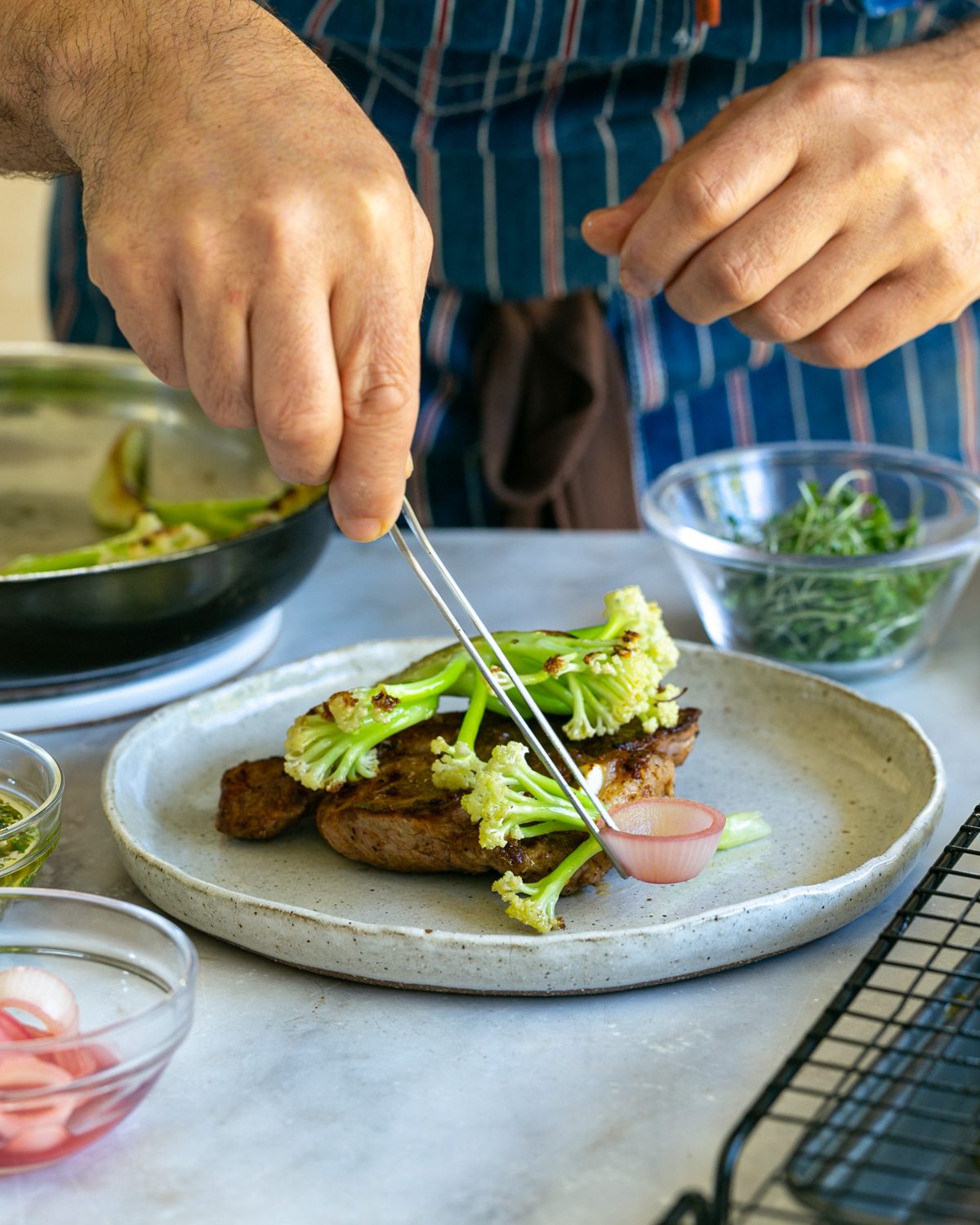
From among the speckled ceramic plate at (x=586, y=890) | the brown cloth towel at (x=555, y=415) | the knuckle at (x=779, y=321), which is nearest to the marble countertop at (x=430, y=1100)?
the speckled ceramic plate at (x=586, y=890)

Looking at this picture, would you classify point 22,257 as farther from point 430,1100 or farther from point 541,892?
point 430,1100

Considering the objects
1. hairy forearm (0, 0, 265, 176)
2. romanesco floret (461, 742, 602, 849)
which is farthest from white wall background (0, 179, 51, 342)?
romanesco floret (461, 742, 602, 849)

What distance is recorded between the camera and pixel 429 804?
Answer: 1179 millimetres

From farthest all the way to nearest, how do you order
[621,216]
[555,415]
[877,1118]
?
[555,415]
[621,216]
[877,1118]

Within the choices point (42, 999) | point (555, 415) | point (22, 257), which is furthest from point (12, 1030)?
point (22, 257)

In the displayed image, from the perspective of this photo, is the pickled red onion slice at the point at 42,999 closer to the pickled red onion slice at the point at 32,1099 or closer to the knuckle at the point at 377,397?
the pickled red onion slice at the point at 32,1099

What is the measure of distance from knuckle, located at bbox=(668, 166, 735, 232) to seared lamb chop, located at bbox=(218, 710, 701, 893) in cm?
50

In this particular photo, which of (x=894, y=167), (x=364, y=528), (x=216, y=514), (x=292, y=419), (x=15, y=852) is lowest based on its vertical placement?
(x=216, y=514)

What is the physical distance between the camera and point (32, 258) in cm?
562

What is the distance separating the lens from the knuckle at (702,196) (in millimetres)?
1384

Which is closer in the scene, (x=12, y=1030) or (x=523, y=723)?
(x=12, y=1030)

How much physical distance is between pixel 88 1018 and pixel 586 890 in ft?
1.38

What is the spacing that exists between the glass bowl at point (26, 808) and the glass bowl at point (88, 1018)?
70 mm

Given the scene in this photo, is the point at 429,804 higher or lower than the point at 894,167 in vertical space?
lower
